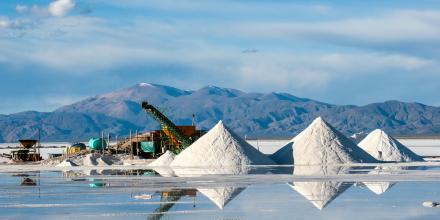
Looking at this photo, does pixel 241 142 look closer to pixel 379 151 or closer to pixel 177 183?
pixel 379 151

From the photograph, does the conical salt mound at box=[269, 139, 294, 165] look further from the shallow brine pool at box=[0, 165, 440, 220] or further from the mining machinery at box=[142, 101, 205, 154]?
the shallow brine pool at box=[0, 165, 440, 220]

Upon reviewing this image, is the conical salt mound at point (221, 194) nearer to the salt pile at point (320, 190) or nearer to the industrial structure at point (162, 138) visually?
the salt pile at point (320, 190)

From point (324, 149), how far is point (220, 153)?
4.98m

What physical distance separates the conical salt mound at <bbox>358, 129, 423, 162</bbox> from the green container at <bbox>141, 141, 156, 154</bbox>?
39.8 feet

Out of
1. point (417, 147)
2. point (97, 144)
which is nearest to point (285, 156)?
point (97, 144)

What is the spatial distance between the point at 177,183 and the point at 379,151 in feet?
70.5

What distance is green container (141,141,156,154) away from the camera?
5153cm

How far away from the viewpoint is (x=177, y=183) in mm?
26766

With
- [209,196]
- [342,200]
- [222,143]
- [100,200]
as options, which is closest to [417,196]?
[342,200]

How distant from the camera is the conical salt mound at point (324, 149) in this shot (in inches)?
1551

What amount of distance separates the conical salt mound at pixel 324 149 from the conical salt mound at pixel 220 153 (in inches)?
67.4

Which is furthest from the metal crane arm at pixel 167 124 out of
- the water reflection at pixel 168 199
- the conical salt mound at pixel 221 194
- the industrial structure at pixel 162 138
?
the water reflection at pixel 168 199

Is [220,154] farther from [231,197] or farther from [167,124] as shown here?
[231,197]

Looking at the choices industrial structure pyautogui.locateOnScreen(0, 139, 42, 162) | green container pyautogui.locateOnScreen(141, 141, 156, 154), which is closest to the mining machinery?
green container pyautogui.locateOnScreen(141, 141, 156, 154)
